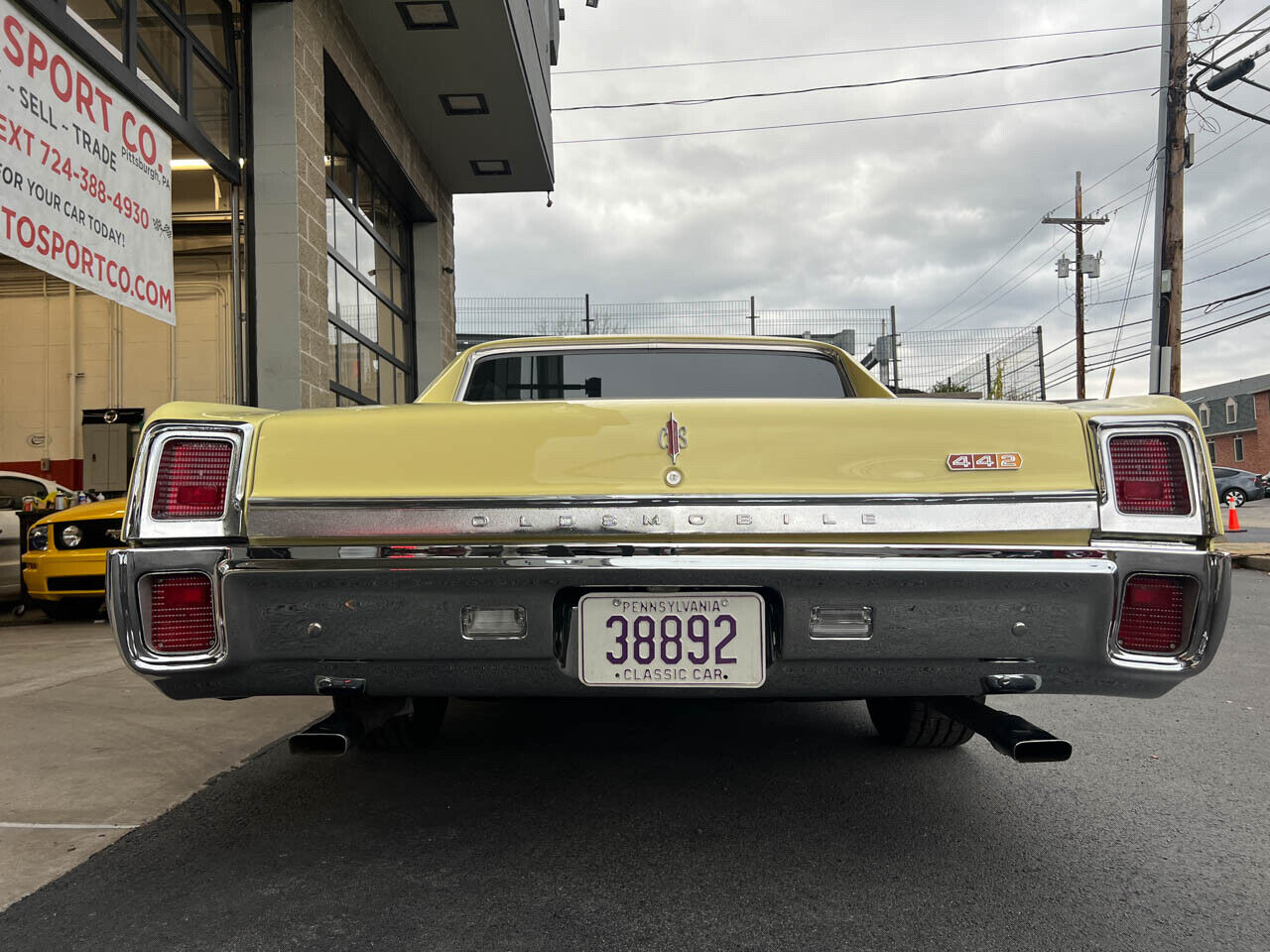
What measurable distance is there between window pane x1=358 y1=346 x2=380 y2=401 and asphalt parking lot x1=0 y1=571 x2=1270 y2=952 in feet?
21.2

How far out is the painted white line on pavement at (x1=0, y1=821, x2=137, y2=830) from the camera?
2402 millimetres

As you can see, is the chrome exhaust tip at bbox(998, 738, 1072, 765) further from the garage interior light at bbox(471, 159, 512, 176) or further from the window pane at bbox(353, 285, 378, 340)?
the garage interior light at bbox(471, 159, 512, 176)

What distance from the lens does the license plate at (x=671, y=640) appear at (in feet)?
6.26

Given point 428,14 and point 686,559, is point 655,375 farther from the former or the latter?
point 428,14

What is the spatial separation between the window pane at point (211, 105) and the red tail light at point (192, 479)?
17.6 feet

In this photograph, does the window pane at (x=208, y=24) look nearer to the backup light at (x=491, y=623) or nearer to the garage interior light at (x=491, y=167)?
the garage interior light at (x=491, y=167)

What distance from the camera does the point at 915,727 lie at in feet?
9.62

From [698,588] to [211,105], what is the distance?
638 centimetres

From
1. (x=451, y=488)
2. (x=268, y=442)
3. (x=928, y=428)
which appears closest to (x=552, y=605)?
(x=451, y=488)

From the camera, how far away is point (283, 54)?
→ 677cm

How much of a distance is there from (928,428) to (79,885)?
216 centimetres

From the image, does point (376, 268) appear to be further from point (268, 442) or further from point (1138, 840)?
point (1138, 840)

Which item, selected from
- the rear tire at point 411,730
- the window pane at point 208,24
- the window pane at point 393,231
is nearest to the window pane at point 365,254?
the window pane at point 393,231

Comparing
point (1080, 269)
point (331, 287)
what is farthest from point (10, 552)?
point (1080, 269)
